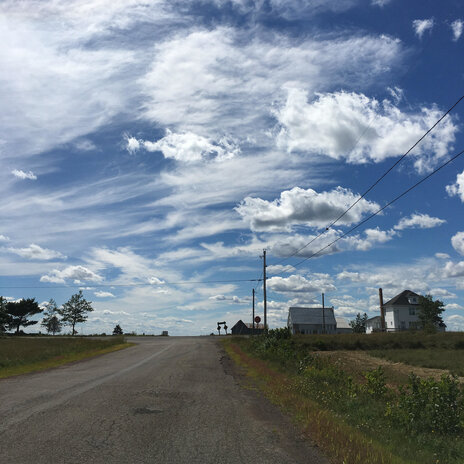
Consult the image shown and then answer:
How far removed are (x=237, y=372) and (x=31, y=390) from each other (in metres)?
9.36

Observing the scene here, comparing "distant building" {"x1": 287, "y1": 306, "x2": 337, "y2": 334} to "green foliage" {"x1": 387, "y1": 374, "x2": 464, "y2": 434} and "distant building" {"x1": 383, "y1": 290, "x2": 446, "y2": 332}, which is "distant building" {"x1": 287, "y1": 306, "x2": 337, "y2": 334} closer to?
"distant building" {"x1": 383, "y1": 290, "x2": 446, "y2": 332}

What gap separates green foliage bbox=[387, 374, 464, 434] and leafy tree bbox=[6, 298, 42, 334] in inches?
3696

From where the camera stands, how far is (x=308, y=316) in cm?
9950

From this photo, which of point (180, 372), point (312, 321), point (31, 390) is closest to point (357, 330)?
point (312, 321)

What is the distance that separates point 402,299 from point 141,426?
A: 9356 cm

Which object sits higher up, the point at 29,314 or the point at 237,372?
the point at 29,314

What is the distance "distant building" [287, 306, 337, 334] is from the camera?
97.9m

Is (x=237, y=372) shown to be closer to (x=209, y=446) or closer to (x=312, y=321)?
(x=209, y=446)

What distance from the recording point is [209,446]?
267 inches

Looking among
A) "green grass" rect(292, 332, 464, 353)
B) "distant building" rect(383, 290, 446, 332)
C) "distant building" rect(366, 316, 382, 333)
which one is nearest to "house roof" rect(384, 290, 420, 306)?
"distant building" rect(383, 290, 446, 332)

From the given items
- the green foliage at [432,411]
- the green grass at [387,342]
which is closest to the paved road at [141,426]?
the green foliage at [432,411]

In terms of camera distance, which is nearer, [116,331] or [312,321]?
[312,321]

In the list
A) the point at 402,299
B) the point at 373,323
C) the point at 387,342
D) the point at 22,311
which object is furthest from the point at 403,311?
the point at 22,311

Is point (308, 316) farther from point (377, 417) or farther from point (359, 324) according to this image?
point (377, 417)
